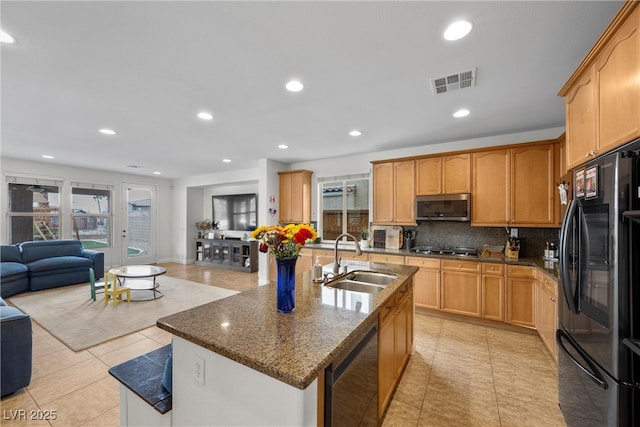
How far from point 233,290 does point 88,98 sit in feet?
12.0

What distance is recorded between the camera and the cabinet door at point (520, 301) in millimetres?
3168

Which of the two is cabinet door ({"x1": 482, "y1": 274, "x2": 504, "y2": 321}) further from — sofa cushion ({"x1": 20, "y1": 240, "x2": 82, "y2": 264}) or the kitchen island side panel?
sofa cushion ({"x1": 20, "y1": 240, "x2": 82, "y2": 264})

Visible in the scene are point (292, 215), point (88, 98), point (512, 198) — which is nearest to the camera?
point (88, 98)

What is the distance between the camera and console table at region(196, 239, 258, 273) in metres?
6.80

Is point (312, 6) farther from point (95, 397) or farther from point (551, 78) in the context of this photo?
point (95, 397)

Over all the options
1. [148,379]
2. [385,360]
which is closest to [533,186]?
[385,360]

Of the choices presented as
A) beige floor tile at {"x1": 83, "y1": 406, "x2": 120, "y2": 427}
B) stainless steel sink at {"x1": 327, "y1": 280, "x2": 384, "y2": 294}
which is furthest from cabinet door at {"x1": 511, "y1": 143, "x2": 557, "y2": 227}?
beige floor tile at {"x1": 83, "y1": 406, "x2": 120, "y2": 427}

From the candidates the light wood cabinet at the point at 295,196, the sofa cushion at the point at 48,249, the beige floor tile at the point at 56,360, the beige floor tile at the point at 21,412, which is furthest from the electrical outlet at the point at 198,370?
the sofa cushion at the point at 48,249

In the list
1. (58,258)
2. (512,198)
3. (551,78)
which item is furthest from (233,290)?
(551,78)

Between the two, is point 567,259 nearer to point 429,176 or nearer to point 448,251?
point 448,251

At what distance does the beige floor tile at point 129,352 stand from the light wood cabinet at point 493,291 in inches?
157

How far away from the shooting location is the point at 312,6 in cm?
152

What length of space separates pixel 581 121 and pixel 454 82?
3.18 ft

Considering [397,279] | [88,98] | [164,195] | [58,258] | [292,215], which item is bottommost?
[58,258]
